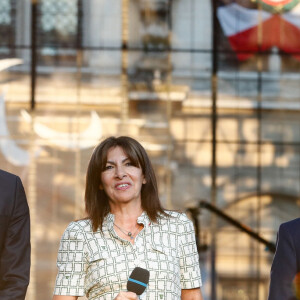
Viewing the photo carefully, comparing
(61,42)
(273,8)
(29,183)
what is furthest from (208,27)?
(29,183)

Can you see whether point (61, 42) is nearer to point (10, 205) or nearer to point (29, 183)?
point (29, 183)

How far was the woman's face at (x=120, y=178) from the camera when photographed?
4.04m

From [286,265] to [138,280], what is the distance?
61cm

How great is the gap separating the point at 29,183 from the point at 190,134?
2.10 metres

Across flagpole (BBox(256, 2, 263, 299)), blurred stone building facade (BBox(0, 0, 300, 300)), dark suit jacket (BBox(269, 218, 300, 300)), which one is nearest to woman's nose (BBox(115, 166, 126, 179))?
dark suit jacket (BBox(269, 218, 300, 300))

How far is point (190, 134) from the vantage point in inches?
455

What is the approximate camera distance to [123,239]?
4012 millimetres

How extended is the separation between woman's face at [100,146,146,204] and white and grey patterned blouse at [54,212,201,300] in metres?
0.11

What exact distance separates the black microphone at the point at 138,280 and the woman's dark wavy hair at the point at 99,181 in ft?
1.12

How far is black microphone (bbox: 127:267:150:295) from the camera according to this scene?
380cm

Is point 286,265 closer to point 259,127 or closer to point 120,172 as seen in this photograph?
point 120,172

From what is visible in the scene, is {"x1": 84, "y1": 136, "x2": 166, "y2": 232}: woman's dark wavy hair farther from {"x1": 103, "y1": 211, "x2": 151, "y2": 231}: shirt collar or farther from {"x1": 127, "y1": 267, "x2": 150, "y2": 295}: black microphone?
{"x1": 127, "y1": 267, "x2": 150, "y2": 295}: black microphone

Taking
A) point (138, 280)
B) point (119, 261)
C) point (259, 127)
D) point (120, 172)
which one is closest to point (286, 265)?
point (138, 280)

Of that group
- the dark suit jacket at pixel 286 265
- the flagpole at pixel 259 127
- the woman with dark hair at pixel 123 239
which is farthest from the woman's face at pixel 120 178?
the flagpole at pixel 259 127
